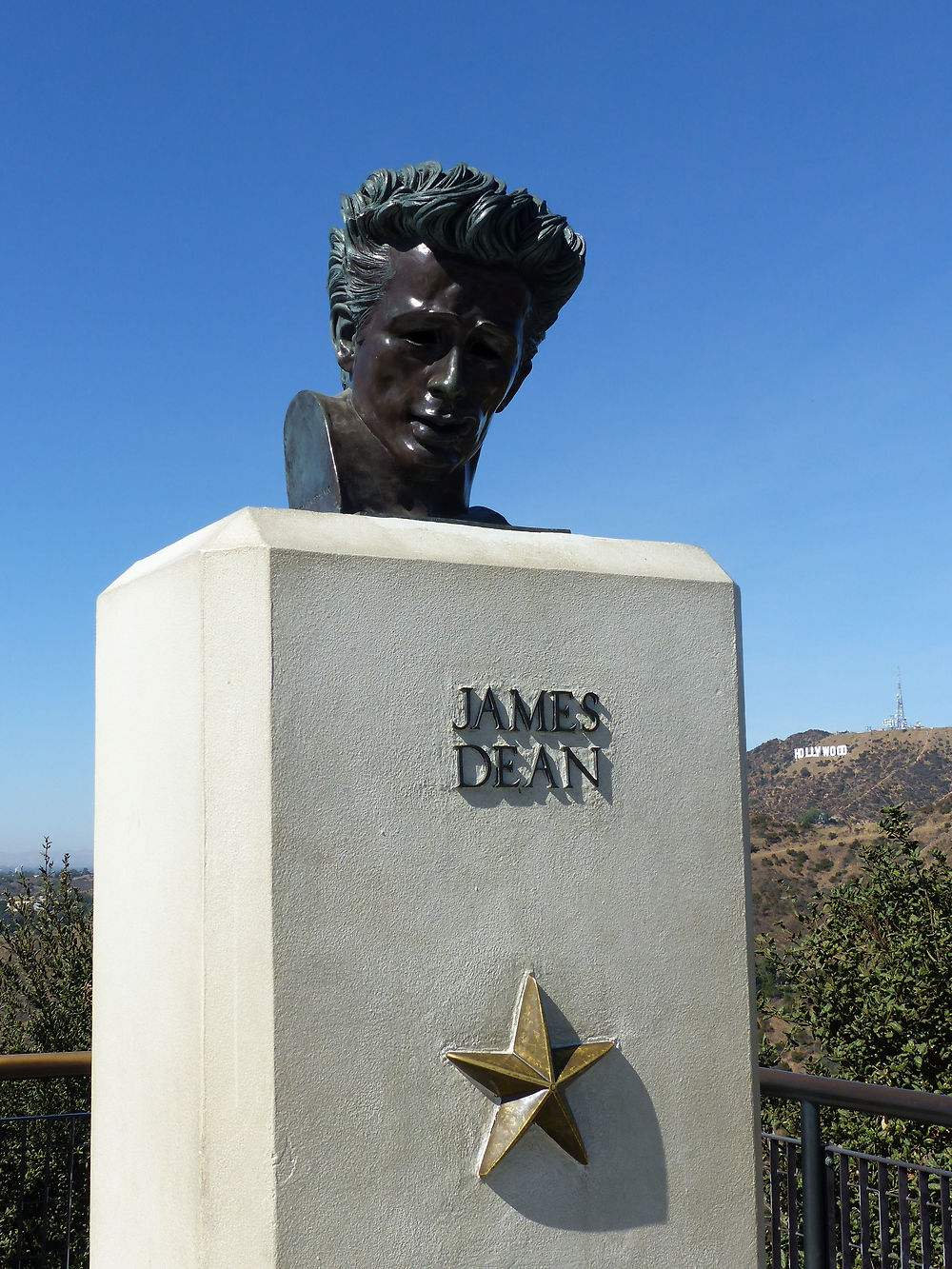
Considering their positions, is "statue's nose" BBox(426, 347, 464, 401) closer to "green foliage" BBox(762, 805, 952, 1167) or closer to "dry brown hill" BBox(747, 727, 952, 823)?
"green foliage" BBox(762, 805, 952, 1167)

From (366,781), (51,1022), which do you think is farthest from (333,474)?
(51,1022)

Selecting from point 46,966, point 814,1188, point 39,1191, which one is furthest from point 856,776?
point 814,1188

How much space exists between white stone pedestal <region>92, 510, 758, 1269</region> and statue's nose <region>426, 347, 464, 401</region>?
0.39 meters

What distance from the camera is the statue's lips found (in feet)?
9.94

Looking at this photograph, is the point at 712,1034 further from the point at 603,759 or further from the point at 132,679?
the point at 132,679

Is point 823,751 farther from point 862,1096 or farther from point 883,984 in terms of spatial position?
point 862,1096

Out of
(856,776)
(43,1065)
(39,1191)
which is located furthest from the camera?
(856,776)

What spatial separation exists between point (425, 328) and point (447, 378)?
0.15m

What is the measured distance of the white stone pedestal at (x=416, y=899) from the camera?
2373mm

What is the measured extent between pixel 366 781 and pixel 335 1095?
0.62 metres

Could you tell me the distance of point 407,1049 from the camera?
2.46 m

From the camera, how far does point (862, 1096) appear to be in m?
3.09

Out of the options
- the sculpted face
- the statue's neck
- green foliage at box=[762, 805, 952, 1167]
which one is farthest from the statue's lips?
green foliage at box=[762, 805, 952, 1167]

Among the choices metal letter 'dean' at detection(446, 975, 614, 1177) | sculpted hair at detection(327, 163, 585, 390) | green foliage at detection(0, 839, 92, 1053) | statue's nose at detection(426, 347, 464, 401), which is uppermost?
sculpted hair at detection(327, 163, 585, 390)
